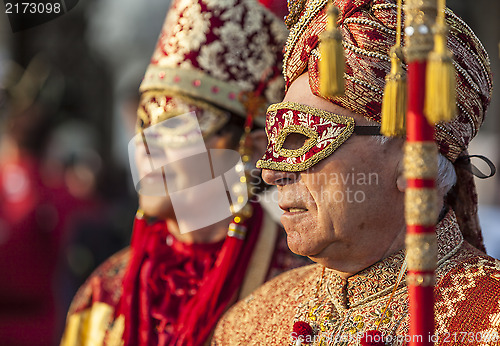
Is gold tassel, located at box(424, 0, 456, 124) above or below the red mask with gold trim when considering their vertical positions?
above

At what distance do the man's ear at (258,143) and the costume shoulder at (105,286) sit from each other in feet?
3.25

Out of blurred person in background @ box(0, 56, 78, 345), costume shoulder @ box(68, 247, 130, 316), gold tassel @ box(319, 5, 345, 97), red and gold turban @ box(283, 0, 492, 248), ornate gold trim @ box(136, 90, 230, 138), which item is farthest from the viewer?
blurred person in background @ box(0, 56, 78, 345)

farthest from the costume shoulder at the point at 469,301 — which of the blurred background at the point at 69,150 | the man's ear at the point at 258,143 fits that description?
the man's ear at the point at 258,143

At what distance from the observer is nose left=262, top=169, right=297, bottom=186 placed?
233cm

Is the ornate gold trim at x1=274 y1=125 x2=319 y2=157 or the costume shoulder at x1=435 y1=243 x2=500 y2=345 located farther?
the ornate gold trim at x1=274 y1=125 x2=319 y2=157

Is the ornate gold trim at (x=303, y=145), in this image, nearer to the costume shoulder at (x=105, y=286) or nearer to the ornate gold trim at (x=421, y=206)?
the ornate gold trim at (x=421, y=206)

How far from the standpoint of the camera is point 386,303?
7.34 feet

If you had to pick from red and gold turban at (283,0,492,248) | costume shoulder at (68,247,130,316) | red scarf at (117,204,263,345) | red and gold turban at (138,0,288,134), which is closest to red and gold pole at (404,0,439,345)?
red and gold turban at (283,0,492,248)

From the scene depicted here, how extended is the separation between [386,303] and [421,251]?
2.15 ft

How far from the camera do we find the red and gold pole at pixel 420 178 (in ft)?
5.21

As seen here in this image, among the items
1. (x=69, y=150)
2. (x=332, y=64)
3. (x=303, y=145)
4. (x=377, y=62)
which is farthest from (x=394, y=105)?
(x=69, y=150)

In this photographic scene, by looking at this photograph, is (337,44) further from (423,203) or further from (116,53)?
(116,53)

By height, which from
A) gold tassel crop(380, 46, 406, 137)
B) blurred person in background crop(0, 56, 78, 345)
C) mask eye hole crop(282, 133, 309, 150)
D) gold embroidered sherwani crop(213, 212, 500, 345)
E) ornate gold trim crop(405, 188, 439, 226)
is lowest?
blurred person in background crop(0, 56, 78, 345)

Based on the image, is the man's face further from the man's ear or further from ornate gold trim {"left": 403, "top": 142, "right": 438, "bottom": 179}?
the man's ear
